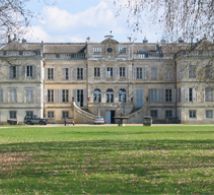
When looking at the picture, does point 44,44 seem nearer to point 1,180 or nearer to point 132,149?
point 132,149

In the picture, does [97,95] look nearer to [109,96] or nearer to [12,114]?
[109,96]

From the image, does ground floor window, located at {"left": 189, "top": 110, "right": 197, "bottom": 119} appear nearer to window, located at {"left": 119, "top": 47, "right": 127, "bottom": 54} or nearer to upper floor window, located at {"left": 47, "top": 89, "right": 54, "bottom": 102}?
window, located at {"left": 119, "top": 47, "right": 127, "bottom": 54}

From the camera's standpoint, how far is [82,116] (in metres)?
76.3

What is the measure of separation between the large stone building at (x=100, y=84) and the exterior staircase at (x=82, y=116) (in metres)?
0.27

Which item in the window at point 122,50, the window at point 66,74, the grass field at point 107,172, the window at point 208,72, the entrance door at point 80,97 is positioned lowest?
the grass field at point 107,172

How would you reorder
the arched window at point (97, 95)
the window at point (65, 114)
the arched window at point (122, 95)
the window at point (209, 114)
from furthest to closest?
1. the arched window at point (122, 95)
2. the arched window at point (97, 95)
3. the window at point (65, 114)
4. the window at point (209, 114)

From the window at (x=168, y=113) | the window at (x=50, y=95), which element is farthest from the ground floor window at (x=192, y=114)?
the window at (x=50, y=95)

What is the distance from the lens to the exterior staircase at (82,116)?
75.9m

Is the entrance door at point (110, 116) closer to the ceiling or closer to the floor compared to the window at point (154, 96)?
closer to the floor

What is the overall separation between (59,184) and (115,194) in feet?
6.08

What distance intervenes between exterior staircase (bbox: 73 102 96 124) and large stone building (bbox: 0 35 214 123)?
27cm

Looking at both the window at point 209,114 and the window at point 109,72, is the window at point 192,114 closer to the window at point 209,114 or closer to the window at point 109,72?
the window at point 209,114

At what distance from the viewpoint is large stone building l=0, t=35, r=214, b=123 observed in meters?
77.8

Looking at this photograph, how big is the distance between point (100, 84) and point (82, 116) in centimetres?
596
